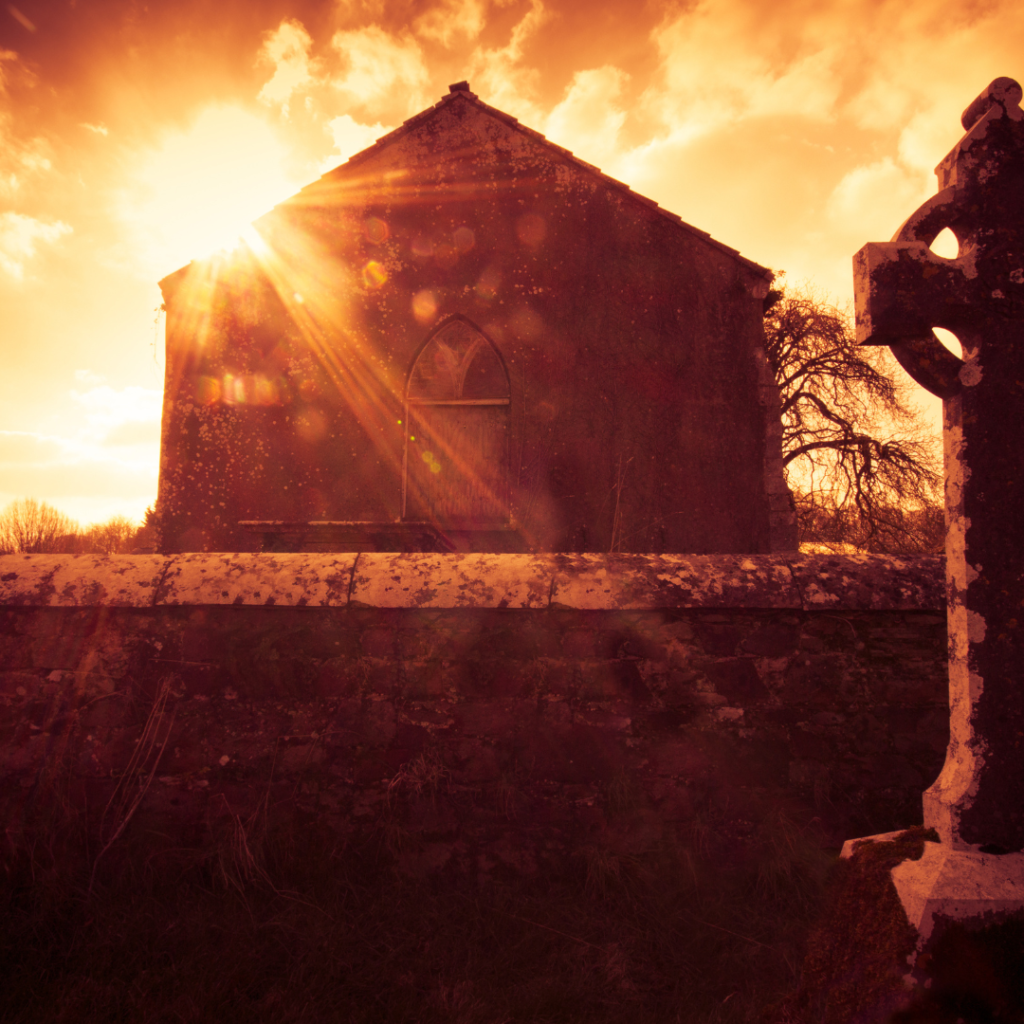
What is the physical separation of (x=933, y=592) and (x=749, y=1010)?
186cm

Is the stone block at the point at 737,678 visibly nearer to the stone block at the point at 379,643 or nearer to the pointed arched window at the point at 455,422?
the stone block at the point at 379,643

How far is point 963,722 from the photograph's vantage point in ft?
6.10

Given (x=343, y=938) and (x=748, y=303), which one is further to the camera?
(x=748, y=303)

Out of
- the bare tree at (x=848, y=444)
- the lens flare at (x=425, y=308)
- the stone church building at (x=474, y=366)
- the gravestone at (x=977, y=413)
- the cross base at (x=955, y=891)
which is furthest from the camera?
the bare tree at (x=848, y=444)

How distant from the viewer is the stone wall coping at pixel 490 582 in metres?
2.92

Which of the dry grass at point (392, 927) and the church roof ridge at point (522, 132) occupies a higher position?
the church roof ridge at point (522, 132)

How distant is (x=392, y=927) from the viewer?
250 cm

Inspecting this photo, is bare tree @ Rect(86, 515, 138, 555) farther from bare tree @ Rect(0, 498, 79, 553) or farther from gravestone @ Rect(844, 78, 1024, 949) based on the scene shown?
gravestone @ Rect(844, 78, 1024, 949)

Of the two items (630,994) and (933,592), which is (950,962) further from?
(933,592)

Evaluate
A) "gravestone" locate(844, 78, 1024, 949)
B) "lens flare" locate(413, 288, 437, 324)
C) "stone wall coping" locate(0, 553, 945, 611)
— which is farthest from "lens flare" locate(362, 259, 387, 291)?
"gravestone" locate(844, 78, 1024, 949)

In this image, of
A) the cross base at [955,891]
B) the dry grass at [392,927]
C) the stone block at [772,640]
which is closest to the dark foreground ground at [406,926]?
the dry grass at [392,927]

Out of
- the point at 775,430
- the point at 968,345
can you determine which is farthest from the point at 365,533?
the point at 968,345

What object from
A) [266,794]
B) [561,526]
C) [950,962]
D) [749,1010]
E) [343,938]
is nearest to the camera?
[950,962]

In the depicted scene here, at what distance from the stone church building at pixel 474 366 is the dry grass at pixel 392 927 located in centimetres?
458
